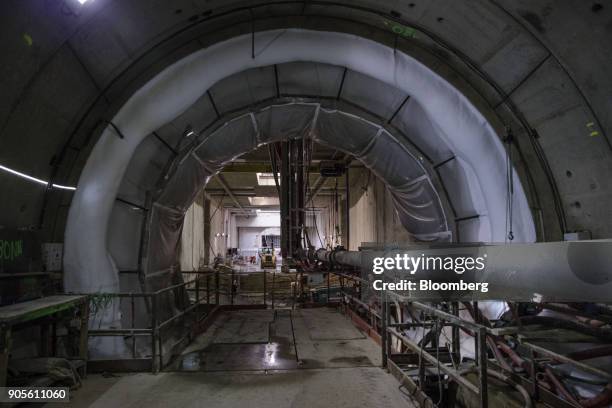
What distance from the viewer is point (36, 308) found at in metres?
3.51

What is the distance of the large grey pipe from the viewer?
220 centimetres

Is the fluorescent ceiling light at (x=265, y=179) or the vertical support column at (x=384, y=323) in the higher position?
the fluorescent ceiling light at (x=265, y=179)

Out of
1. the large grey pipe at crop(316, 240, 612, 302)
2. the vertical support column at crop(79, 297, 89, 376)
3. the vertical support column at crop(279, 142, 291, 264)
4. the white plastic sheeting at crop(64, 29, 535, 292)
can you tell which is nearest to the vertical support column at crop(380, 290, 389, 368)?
the large grey pipe at crop(316, 240, 612, 302)

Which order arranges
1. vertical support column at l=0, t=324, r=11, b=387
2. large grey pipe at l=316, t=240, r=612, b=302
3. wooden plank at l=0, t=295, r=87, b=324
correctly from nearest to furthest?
large grey pipe at l=316, t=240, r=612, b=302, vertical support column at l=0, t=324, r=11, b=387, wooden plank at l=0, t=295, r=87, b=324

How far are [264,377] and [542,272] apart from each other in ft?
10.5

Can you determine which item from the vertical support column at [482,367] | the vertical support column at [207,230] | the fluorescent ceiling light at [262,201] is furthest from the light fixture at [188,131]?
the fluorescent ceiling light at [262,201]

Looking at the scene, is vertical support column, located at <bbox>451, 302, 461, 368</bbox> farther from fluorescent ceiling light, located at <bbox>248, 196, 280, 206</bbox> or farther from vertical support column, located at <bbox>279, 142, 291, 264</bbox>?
fluorescent ceiling light, located at <bbox>248, 196, 280, 206</bbox>

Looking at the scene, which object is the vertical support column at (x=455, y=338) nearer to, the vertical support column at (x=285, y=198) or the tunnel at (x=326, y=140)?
the tunnel at (x=326, y=140)

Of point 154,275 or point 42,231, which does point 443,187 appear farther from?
point 42,231

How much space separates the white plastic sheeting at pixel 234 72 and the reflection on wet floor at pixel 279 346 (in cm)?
168

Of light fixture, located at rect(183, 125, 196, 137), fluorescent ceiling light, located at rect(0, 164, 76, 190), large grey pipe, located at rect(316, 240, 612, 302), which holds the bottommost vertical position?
large grey pipe, located at rect(316, 240, 612, 302)

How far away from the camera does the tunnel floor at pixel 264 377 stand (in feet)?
12.2

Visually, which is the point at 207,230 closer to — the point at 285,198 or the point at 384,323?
the point at 285,198

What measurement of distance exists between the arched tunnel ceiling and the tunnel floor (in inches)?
84.8
